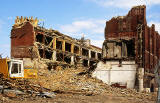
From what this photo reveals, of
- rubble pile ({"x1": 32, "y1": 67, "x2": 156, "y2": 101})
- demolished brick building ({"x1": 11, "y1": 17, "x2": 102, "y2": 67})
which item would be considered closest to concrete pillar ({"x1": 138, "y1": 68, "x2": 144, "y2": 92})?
rubble pile ({"x1": 32, "y1": 67, "x2": 156, "y2": 101})

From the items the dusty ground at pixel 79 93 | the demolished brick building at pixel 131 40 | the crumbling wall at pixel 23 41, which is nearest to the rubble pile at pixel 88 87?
the dusty ground at pixel 79 93

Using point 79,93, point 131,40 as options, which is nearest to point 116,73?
point 131,40

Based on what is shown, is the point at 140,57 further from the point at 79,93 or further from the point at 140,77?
the point at 79,93

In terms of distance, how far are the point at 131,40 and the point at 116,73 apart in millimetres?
3998

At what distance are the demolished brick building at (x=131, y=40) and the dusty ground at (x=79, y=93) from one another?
3364mm

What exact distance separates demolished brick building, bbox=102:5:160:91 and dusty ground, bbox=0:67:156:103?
11.0 ft

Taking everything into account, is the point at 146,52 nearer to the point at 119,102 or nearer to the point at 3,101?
the point at 119,102

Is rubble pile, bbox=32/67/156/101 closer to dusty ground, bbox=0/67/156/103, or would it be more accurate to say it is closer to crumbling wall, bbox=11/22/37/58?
dusty ground, bbox=0/67/156/103

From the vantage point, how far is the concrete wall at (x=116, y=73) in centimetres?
2117

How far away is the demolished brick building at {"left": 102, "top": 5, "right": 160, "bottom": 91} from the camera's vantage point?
21578mm

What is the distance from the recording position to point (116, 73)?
21891 millimetres

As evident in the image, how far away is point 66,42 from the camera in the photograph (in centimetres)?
3922

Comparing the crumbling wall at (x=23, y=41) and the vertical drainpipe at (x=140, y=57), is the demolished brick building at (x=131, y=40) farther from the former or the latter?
the crumbling wall at (x=23, y=41)

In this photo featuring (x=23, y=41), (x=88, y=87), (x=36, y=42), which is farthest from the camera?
(x=23, y=41)
